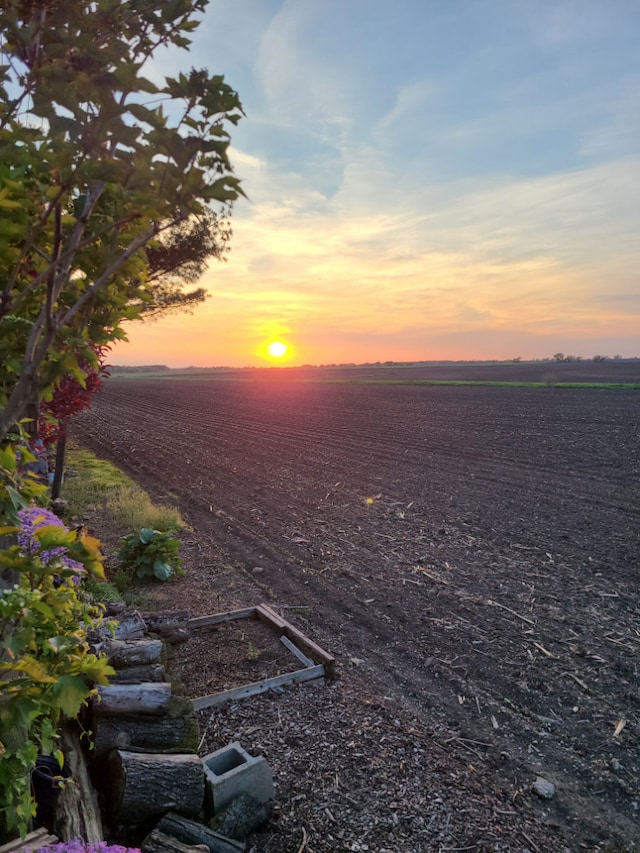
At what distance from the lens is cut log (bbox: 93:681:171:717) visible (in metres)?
3.68

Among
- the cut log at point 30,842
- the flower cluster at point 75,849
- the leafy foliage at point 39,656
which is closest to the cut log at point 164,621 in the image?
the cut log at point 30,842

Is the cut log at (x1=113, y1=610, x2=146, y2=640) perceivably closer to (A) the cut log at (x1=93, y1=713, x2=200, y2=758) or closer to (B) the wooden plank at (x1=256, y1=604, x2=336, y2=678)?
(A) the cut log at (x1=93, y1=713, x2=200, y2=758)

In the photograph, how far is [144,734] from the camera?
3.73 meters

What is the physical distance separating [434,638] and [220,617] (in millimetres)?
2488

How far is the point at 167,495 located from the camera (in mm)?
12984

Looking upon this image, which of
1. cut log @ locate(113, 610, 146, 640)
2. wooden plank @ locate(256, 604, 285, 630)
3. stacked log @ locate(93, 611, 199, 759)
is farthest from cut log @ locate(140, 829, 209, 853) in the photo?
wooden plank @ locate(256, 604, 285, 630)

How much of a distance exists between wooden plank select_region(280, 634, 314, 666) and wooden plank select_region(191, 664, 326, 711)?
0.15m

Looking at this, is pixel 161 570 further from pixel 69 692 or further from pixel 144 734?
pixel 69 692

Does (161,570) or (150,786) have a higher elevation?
(150,786)

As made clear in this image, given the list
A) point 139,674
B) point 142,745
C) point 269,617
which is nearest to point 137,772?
point 142,745

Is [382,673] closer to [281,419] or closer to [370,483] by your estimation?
[370,483]

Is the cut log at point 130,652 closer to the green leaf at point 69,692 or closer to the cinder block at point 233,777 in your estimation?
the cinder block at point 233,777

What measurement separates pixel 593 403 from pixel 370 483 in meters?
23.7

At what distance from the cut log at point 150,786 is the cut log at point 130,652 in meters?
0.72
